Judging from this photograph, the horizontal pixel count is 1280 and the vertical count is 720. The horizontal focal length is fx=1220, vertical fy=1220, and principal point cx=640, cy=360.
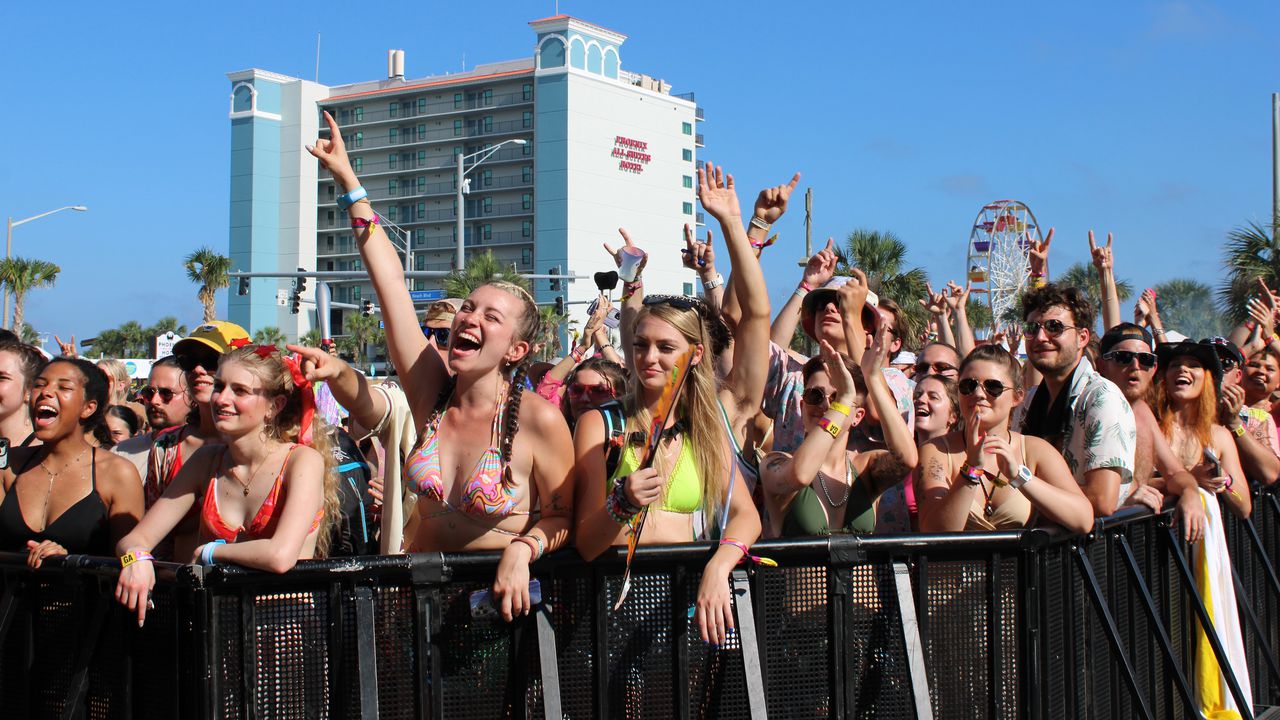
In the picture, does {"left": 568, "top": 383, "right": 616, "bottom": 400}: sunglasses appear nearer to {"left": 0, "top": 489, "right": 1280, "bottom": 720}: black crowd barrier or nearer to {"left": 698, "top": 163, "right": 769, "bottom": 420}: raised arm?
{"left": 698, "top": 163, "right": 769, "bottom": 420}: raised arm

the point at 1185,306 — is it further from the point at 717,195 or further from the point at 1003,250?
the point at 717,195

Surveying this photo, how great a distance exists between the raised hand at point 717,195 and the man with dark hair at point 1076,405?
5.13 ft

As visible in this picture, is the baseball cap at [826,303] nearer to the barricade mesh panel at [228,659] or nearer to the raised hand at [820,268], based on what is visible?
the raised hand at [820,268]

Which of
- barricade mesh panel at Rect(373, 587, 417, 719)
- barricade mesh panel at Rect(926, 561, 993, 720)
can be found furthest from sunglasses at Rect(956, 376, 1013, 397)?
barricade mesh panel at Rect(373, 587, 417, 719)

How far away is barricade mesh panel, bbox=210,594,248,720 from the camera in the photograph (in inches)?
136

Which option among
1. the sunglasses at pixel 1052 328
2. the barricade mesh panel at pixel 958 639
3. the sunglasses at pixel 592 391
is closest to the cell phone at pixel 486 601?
the barricade mesh panel at pixel 958 639

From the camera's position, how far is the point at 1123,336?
6.06m

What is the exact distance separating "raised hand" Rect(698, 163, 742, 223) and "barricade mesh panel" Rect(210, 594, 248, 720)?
2.46 meters

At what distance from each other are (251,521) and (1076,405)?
347 centimetres

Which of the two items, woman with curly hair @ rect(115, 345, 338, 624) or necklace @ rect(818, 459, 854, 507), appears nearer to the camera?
woman with curly hair @ rect(115, 345, 338, 624)

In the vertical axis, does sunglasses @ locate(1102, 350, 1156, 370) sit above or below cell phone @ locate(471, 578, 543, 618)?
above

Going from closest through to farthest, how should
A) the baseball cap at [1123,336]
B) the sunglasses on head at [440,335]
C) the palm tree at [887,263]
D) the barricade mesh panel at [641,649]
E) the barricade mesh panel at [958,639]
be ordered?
the barricade mesh panel at [641,649] → the barricade mesh panel at [958,639] → the baseball cap at [1123,336] → the sunglasses on head at [440,335] → the palm tree at [887,263]

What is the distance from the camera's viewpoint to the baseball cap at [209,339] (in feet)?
15.6

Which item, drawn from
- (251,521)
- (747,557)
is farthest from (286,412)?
(747,557)
